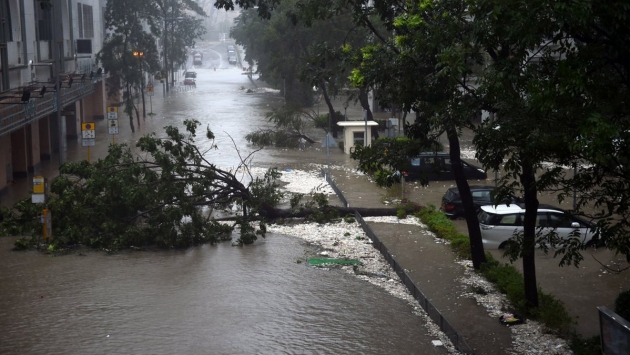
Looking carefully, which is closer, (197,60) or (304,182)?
(304,182)

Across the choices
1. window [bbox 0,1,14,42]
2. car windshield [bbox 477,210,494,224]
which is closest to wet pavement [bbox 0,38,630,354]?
car windshield [bbox 477,210,494,224]

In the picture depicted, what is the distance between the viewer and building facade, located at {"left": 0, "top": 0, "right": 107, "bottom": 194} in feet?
96.1

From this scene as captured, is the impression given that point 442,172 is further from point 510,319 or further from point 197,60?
point 197,60

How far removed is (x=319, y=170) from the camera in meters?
34.4

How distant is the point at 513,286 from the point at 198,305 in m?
6.44

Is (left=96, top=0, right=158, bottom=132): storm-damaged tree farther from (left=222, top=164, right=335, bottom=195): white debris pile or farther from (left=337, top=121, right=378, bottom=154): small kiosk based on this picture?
(left=222, top=164, right=335, bottom=195): white debris pile

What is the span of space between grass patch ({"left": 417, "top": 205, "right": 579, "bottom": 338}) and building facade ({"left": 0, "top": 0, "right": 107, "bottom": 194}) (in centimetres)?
1321

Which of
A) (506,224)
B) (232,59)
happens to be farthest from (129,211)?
(232,59)

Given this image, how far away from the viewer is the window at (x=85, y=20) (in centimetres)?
4972

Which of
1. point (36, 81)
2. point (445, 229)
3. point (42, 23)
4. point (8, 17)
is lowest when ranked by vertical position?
point (445, 229)

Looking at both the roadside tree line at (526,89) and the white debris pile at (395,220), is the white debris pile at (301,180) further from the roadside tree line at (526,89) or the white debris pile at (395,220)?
the roadside tree line at (526,89)

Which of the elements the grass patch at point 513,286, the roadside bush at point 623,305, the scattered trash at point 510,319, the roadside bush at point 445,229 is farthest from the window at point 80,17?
the roadside bush at point 623,305

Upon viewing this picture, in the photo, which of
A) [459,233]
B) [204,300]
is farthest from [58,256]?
[459,233]

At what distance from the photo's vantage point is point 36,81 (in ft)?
115
